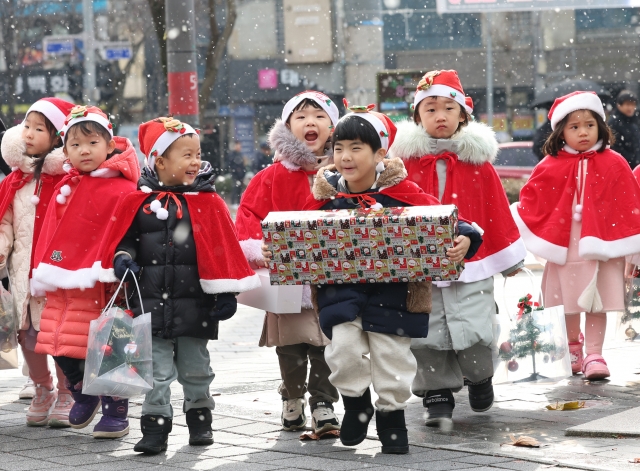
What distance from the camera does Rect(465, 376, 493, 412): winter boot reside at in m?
6.23

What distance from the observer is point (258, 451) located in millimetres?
5473

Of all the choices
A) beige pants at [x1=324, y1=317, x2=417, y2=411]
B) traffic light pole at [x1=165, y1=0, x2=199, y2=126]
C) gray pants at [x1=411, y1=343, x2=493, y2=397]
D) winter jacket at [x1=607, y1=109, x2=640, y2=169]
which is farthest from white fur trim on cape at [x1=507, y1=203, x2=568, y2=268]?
winter jacket at [x1=607, y1=109, x2=640, y2=169]

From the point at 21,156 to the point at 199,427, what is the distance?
2.01m

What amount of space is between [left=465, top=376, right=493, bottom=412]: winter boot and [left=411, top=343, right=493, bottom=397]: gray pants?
4 centimetres

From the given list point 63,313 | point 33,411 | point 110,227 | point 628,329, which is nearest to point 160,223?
point 110,227

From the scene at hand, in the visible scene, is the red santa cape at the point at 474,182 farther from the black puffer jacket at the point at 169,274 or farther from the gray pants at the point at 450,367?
the black puffer jacket at the point at 169,274

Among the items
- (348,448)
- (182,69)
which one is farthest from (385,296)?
(182,69)

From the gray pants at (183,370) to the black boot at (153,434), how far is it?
0.13ft

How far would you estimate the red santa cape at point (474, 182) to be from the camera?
6238 mm

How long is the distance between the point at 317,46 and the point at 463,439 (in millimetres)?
33196

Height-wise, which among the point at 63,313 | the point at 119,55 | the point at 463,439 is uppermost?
the point at 119,55

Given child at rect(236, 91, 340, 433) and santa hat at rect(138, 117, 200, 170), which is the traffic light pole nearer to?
child at rect(236, 91, 340, 433)

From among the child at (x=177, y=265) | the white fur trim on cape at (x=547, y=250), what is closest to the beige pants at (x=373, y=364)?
the child at (x=177, y=265)

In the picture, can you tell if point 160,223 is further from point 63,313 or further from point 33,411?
point 33,411
